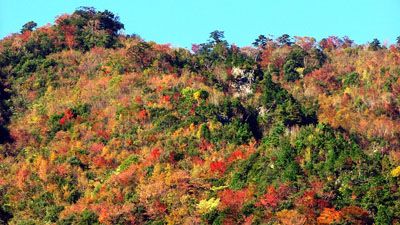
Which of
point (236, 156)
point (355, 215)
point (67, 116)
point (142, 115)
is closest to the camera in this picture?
point (355, 215)

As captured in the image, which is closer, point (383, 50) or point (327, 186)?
point (327, 186)

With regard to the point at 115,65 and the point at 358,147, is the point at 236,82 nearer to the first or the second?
the point at 115,65

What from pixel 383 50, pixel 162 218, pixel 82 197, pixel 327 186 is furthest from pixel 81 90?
pixel 383 50

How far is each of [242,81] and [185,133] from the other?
19.4m

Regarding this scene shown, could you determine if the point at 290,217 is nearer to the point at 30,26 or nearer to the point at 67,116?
the point at 67,116

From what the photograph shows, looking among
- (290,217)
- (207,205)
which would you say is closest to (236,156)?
(207,205)

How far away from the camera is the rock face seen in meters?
98.2

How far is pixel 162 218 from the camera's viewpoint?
70.2 m

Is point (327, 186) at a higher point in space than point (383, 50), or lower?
lower

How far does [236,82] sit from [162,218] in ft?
116

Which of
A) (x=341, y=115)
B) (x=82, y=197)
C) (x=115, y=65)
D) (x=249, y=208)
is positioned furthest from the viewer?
(x=115, y=65)

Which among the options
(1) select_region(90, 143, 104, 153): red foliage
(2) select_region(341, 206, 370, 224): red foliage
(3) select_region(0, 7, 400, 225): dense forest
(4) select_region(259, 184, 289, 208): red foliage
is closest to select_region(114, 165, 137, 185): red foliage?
(3) select_region(0, 7, 400, 225): dense forest

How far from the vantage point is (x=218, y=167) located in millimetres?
77875

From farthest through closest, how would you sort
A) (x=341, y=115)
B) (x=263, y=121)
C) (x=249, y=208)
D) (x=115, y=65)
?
(x=115, y=65) < (x=341, y=115) < (x=263, y=121) < (x=249, y=208)
